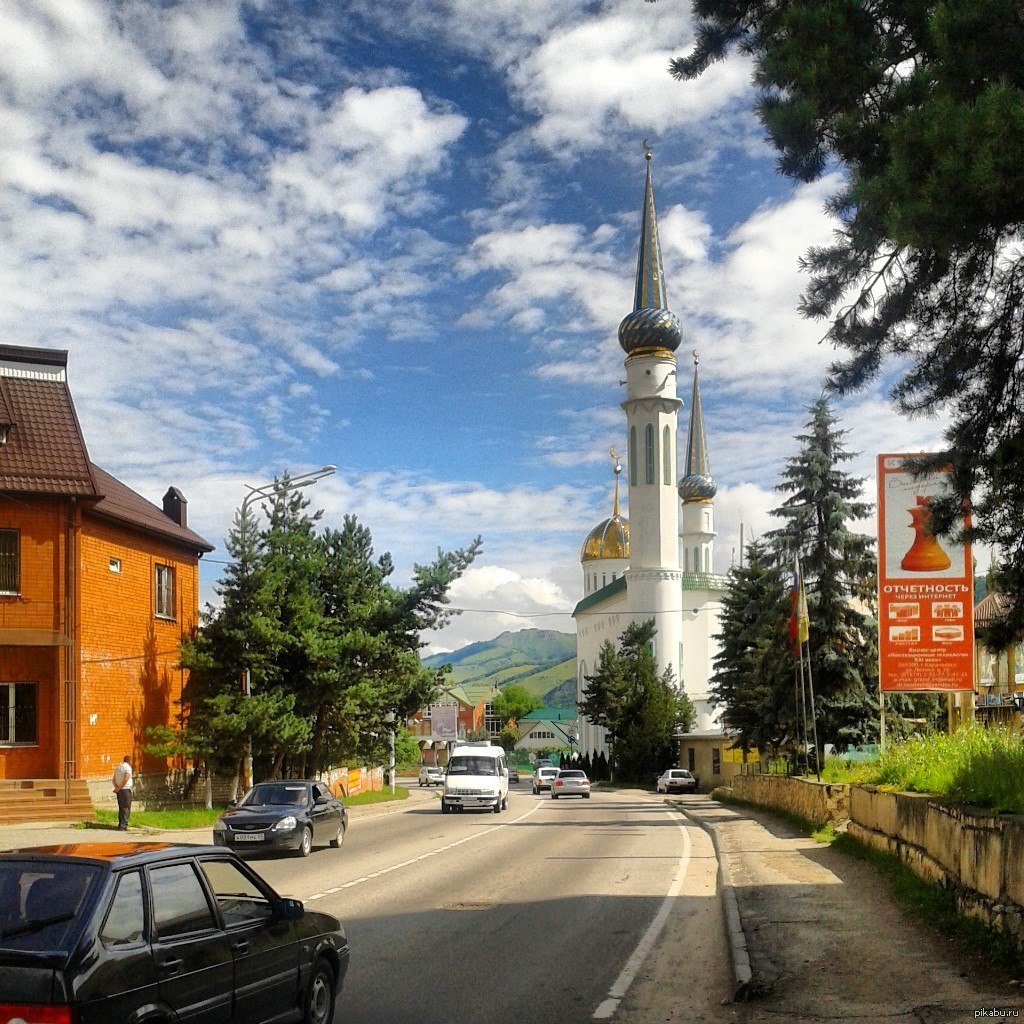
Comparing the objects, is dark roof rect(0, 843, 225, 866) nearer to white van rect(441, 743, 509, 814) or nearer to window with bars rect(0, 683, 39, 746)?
window with bars rect(0, 683, 39, 746)

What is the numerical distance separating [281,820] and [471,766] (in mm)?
20008

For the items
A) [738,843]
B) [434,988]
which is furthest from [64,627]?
[434,988]

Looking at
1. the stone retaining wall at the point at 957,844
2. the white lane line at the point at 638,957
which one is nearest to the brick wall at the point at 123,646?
the white lane line at the point at 638,957

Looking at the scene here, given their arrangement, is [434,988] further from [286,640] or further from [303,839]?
[286,640]

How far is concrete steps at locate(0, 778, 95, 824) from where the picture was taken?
27.7 metres

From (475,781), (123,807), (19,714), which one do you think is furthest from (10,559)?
(475,781)

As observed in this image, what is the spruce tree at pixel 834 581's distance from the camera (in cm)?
3494

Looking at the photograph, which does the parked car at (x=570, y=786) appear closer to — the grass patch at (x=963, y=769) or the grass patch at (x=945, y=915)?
the grass patch at (x=963, y=769)

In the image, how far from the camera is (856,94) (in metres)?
9.11

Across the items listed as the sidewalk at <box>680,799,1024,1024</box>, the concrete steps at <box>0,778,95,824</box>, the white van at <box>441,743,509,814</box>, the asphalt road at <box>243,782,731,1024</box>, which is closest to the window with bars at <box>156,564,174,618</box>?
the concrete steps at <box>0,778,95,824</box>

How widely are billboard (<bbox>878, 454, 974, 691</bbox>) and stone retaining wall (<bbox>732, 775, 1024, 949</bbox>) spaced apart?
2307 mm

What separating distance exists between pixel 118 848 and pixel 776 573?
32437 mm

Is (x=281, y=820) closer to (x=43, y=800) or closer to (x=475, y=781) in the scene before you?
(x=43, y=800)

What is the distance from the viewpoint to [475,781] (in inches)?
1559
